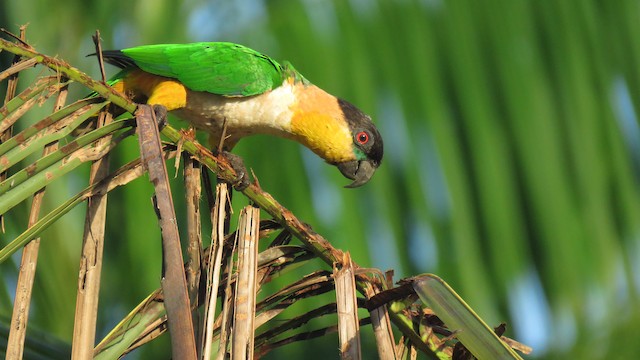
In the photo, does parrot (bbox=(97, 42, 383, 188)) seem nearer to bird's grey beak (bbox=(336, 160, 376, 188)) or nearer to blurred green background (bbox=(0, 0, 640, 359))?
bird's grey beak (bbox=(336, 160, 376, 188))

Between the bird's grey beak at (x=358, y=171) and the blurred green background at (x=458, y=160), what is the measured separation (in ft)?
0.21

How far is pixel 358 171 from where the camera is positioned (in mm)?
4125

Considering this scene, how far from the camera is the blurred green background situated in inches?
145

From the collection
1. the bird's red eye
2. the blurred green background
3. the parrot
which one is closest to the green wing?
the parrot

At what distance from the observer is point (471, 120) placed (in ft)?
13.1

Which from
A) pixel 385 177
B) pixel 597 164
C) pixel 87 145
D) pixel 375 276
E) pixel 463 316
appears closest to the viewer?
pixel 463 316

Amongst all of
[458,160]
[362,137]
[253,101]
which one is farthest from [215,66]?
[458,160]

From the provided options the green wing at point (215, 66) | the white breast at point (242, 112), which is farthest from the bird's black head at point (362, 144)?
the green wing at point (215, 66)

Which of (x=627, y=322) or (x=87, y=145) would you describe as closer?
(x=87, y=145)

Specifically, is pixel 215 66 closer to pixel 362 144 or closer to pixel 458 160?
pixel 362 144

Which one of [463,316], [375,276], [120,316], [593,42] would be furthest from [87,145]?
[593,42]

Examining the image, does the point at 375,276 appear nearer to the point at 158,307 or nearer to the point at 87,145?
the point at 158,307

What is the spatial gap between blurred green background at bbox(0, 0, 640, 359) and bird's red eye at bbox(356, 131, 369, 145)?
142 mm

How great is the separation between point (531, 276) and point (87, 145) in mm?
2415
